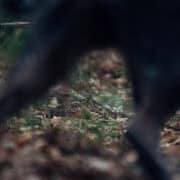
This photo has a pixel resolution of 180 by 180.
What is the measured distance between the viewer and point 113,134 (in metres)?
7.27

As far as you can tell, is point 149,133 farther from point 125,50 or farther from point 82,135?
point 82,135

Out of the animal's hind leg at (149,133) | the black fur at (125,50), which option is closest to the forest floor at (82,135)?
the animal's hind leg at (149,133)

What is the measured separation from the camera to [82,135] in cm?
675

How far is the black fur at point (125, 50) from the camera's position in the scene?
197 inches

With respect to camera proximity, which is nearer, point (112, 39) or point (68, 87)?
point (112, 39)

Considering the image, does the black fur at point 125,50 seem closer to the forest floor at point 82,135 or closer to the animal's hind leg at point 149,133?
the animal's hind leg at point 149,133

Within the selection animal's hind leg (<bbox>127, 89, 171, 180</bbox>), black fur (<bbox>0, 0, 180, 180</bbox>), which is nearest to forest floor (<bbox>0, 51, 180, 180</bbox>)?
animal's hind leg (<bbox>127, 89, 171, 180</bbox>)

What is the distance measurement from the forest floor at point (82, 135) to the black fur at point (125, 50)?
0.23 m

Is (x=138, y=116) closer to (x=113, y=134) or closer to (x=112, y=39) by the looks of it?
(x=112, y=39)

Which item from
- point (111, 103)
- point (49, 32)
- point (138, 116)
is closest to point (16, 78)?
point (49, 32)

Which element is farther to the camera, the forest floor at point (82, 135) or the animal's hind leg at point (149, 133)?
the animal's hind leg at point (149, 133)

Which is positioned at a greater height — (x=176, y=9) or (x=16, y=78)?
(x=176, y=9)

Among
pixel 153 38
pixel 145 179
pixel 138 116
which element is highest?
pixel 153 38

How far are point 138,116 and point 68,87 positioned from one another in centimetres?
414
